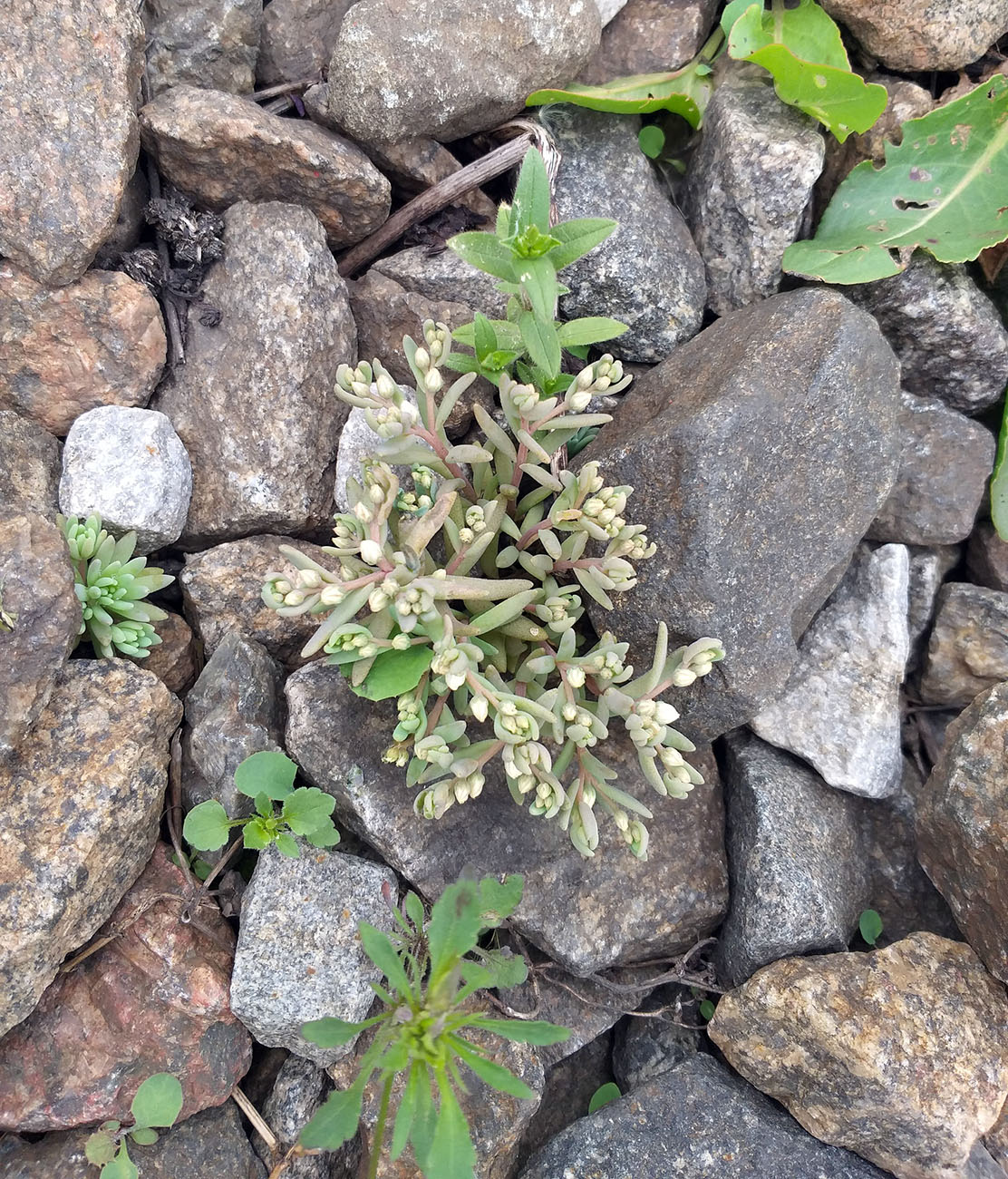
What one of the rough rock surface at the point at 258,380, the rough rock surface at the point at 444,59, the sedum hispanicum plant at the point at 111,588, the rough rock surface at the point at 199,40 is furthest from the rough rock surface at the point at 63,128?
the sedum hispanicum plant at the point at 111,588

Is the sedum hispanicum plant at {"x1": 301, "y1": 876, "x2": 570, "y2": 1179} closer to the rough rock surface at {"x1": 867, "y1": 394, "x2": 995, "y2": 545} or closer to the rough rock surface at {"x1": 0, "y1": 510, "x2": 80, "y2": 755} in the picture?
the rough rock surface at {"x1": 0, "y1": 510, "x2": 80, "y2": 755}

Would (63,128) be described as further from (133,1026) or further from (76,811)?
(133,1026)

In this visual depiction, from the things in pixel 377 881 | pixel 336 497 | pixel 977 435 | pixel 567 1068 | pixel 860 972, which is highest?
pixel 977 435

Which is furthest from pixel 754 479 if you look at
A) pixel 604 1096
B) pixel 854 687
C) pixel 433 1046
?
pixel 604 1096

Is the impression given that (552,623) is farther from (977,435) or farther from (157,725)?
(977,435)

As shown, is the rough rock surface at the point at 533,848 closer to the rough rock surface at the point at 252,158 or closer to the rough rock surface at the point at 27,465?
the rough rock surface at the point at 27,465

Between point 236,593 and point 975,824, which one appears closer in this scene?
point 975,824

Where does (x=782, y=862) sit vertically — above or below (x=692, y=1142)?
above

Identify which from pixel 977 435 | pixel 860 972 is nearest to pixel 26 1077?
pixel 860 972
